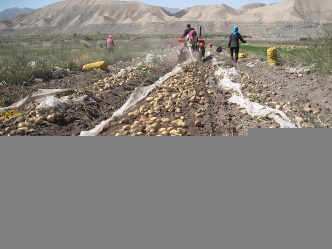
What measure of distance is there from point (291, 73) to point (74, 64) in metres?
5.08

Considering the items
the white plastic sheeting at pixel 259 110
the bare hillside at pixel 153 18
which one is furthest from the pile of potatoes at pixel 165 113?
the bare hillside at pixel 153 18

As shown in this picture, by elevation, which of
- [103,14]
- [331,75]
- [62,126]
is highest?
[103,14]

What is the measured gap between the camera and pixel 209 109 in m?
3.74

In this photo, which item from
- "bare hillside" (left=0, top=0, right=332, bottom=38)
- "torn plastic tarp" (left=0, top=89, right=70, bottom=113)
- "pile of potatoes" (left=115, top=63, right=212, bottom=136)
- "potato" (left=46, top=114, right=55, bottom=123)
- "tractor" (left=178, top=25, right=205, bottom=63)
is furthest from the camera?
"bare hillside" (left=0, top=0, right=332, bottom=38)

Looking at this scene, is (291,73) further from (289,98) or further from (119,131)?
(119,131)

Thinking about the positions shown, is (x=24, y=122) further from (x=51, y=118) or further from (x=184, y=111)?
(x=184, y=111)

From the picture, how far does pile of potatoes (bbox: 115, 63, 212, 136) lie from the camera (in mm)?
2760

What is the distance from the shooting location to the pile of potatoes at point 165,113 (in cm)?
276

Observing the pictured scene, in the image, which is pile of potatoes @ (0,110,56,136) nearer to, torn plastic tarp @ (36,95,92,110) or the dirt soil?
the dirt soil

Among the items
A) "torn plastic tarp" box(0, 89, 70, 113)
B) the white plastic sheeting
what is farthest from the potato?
the white plastic sheeting

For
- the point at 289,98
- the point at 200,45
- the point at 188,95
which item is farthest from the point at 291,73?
the point at 200,45

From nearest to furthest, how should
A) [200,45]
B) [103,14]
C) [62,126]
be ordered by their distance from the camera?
[62,126]
[200,45]
[103,14]

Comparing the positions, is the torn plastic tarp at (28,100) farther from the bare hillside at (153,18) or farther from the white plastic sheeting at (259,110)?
the bare hillside at (153,18)

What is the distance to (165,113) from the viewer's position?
3.46 meters
